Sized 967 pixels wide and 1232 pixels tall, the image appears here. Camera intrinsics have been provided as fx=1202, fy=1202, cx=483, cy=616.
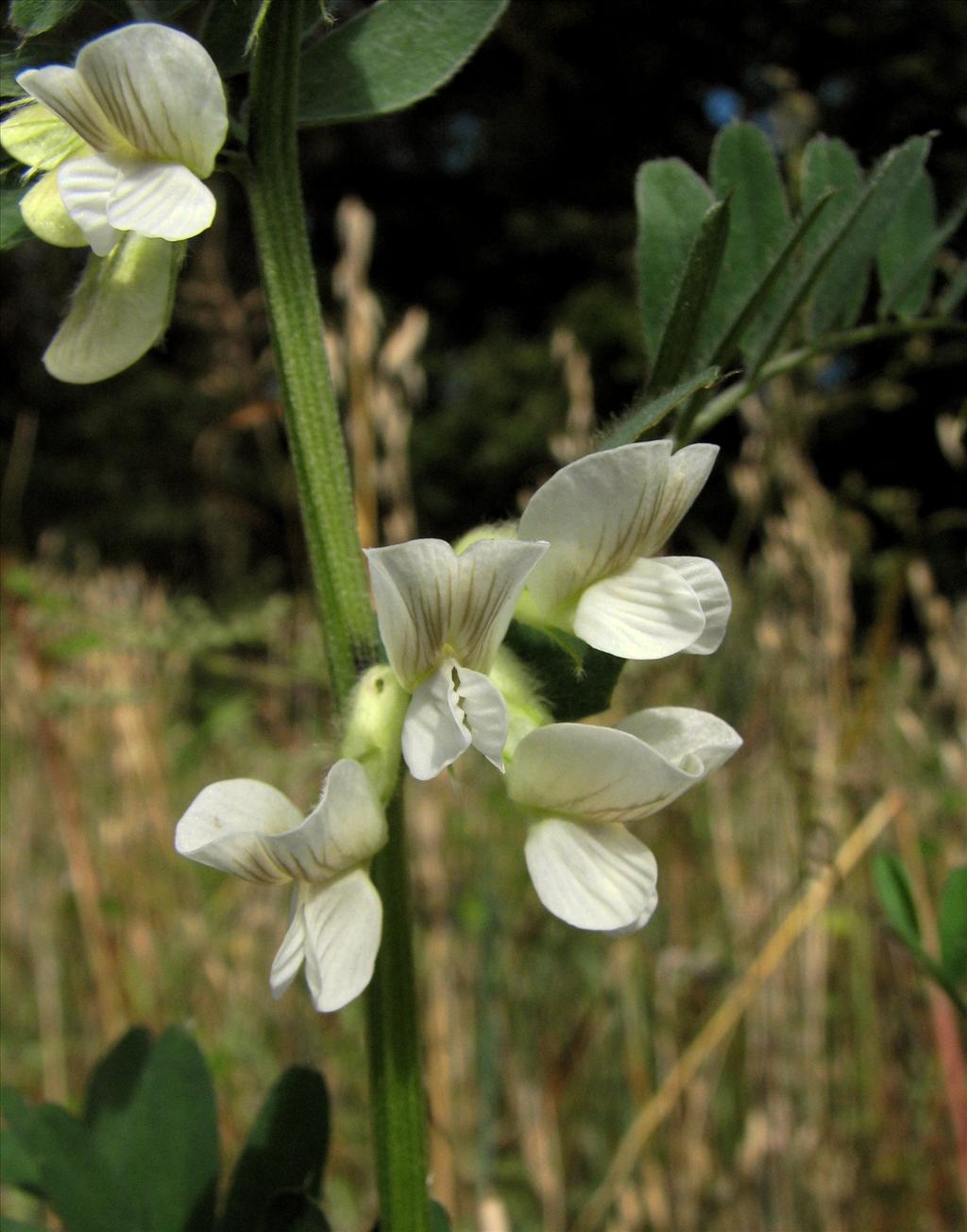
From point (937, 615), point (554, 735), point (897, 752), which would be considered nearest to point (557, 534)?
point (554, 735)

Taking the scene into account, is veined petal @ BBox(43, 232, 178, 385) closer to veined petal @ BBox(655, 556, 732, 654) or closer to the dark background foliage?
veined petal @ BBox(655, 556, 732, 654)

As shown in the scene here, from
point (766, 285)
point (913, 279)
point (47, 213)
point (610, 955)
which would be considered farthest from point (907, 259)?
point (610, 955)

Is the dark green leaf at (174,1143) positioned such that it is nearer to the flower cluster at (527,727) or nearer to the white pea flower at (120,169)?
the flower cluster at (527,727)

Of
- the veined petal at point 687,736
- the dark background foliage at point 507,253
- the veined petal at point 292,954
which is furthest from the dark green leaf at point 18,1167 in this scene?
the dark background foliage at point 507,253

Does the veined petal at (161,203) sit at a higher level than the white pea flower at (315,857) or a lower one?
higher

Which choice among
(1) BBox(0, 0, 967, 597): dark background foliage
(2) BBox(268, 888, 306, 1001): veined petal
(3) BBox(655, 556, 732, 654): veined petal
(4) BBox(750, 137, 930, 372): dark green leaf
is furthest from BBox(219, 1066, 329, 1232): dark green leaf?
(1) BBox(0, 0, 967, 597): dark background foliage

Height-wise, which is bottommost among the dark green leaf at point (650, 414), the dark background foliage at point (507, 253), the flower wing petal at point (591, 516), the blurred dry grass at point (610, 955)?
the blurred dry grass at point (610, 955)
